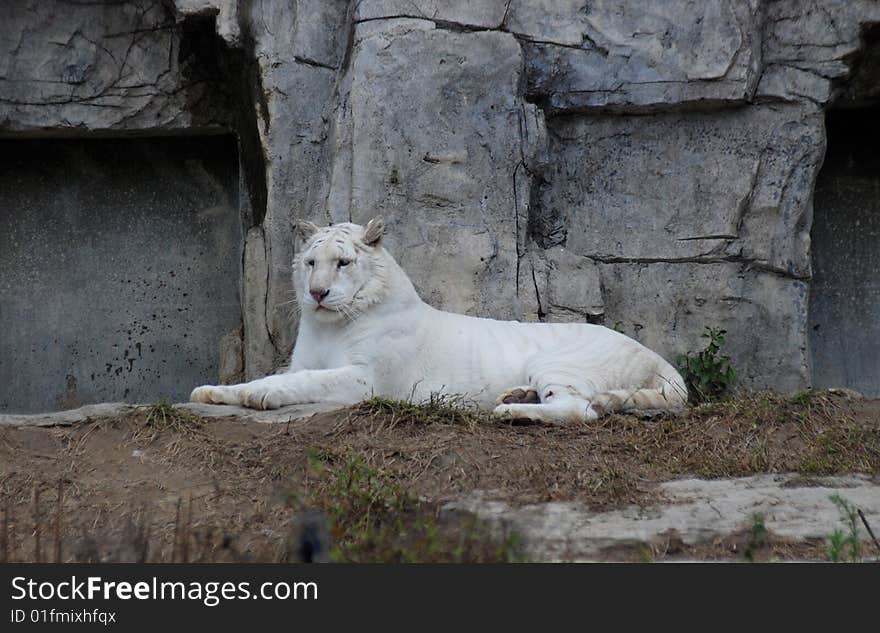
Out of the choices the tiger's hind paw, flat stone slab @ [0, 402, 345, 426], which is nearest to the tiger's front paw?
flat stone slab @ [0, 402, 345, 426]

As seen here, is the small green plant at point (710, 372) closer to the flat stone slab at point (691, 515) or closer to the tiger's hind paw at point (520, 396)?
the tiger's hind paw at point (520, 396)

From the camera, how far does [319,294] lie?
7039mm

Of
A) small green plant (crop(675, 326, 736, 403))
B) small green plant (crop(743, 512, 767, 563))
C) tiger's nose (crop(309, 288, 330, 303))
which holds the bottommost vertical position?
small green plant (crop(675, 326, 736, 403))

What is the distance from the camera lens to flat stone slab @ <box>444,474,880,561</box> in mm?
4621

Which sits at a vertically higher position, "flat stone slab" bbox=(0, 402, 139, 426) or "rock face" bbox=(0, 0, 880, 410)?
"rock face" bbox=(0, 0, 880, 410)

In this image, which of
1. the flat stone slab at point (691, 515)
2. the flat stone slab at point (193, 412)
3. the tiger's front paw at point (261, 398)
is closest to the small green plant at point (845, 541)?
the flat stone slab at point (691, 515)

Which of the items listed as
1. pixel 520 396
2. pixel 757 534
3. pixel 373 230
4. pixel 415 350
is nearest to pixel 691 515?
pixel 757 534

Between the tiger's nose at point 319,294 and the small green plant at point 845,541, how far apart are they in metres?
3.19

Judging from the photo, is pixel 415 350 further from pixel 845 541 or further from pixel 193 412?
pixel 845 541

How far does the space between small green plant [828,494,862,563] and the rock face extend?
11.6ft

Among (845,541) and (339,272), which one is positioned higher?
(339,272)

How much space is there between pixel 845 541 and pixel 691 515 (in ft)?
2.92

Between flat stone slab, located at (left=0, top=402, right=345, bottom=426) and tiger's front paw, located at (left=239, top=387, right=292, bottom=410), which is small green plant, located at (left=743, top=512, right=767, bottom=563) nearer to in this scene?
flat stone slab, located at (left=0, top=402, right=345, bottom=426)

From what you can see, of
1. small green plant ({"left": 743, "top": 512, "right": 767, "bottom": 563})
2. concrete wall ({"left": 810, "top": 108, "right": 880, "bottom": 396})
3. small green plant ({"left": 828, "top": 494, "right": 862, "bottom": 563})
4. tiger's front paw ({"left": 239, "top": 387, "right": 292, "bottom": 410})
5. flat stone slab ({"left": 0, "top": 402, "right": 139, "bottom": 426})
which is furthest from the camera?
concrete wall ({"left": 810, "top": 108, "right": 880, "bottom": 396})
